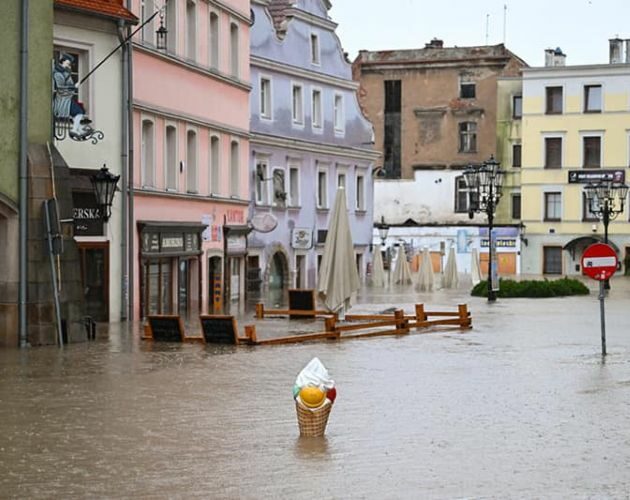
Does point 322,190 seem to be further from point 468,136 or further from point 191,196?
point 468,136

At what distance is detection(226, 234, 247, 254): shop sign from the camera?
44.6 meters

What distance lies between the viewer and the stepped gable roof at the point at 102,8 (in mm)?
31094

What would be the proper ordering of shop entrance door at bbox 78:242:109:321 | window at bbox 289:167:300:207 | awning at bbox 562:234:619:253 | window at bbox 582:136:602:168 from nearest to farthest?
shop entrance door at bbox 78:242:109:321 < window at bbox 289:167:300:207 < awning at bbox 562:234:619:253 < window at bbox 582:136:602:168

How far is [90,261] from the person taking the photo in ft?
109

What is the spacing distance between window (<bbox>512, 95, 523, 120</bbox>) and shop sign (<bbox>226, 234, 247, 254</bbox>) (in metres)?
41.2

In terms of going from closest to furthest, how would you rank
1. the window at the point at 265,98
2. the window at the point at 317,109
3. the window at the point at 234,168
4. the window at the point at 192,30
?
the window at the point at 192,30 < the window at the point at 234,168 < the window at the point at 265,98 < the window at the point at 317,109

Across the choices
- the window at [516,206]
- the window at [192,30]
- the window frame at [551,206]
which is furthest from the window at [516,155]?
the window at [192,30]

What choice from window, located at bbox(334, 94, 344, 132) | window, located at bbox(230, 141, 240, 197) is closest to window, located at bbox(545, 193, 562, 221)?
window, located at bbox(334, 94, 344, 132)

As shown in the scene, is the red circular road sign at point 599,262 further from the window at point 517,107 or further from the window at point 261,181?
the window at point 517,107

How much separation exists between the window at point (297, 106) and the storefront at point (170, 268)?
18.4 metres

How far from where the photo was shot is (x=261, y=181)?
5556cm

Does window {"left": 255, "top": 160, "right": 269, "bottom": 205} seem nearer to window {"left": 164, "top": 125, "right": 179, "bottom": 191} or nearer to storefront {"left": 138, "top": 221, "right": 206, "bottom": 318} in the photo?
storefront {"left": 138, "top": 221, "right": 206, "bottom": 318}

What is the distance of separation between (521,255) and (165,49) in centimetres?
4917

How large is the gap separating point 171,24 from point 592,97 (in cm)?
4769
